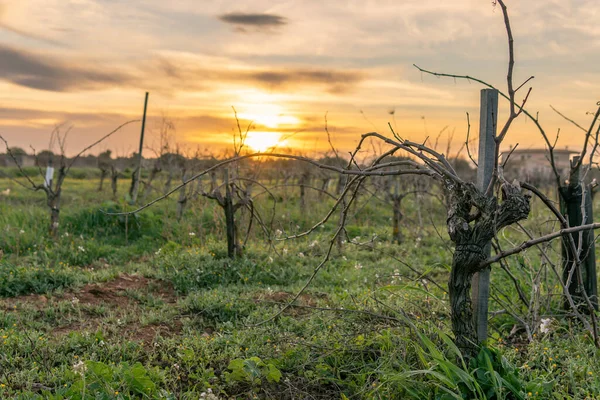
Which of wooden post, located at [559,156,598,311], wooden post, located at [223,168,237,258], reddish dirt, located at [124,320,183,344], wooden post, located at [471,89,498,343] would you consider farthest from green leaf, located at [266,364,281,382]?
wooden post, located at [223,168,237,258]

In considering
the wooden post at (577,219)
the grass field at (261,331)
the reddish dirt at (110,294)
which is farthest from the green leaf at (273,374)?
the wooden post at (577,219)

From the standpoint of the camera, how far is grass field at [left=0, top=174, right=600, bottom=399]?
128 inches

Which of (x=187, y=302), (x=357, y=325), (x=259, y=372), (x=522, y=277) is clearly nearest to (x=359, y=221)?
(x=522, y=277)

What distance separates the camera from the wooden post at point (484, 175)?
3275 mm

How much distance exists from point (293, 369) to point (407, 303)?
1.63 meters

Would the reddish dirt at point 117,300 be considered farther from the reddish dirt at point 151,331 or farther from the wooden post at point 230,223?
the wooden post at point 230,223

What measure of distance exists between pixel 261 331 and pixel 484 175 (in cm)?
219

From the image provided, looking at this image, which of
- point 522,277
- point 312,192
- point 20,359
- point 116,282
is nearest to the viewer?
point 20,359

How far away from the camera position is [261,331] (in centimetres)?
448

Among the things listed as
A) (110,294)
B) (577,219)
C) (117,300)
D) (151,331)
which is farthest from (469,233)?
(110,294)

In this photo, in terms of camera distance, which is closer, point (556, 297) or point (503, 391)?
point (503, 391)

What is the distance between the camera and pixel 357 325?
161 inches

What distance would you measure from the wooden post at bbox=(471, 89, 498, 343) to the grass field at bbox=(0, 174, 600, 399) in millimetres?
218

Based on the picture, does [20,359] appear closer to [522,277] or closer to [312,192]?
[522,277]
